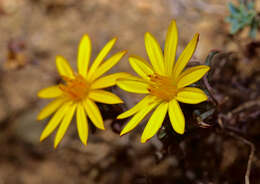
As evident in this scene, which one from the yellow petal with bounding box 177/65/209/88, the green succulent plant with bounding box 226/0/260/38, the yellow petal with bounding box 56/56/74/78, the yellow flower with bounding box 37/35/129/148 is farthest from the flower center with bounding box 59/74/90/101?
the green succulent plant with bounding box 226/0/260/38

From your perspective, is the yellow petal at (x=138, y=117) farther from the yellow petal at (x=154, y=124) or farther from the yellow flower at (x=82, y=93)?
the yellow flower at (x=82, y=93)

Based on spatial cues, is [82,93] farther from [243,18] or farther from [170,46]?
[243,18]

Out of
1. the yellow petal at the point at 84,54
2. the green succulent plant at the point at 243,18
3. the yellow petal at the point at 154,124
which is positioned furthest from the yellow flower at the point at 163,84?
the green succulent plant at the point at 243,18

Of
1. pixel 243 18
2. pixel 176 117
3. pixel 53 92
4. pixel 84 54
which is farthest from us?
pixel 243 18

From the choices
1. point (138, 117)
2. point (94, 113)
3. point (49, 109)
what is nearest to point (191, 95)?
point (138, 117)

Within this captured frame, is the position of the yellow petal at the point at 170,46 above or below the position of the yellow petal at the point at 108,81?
above
